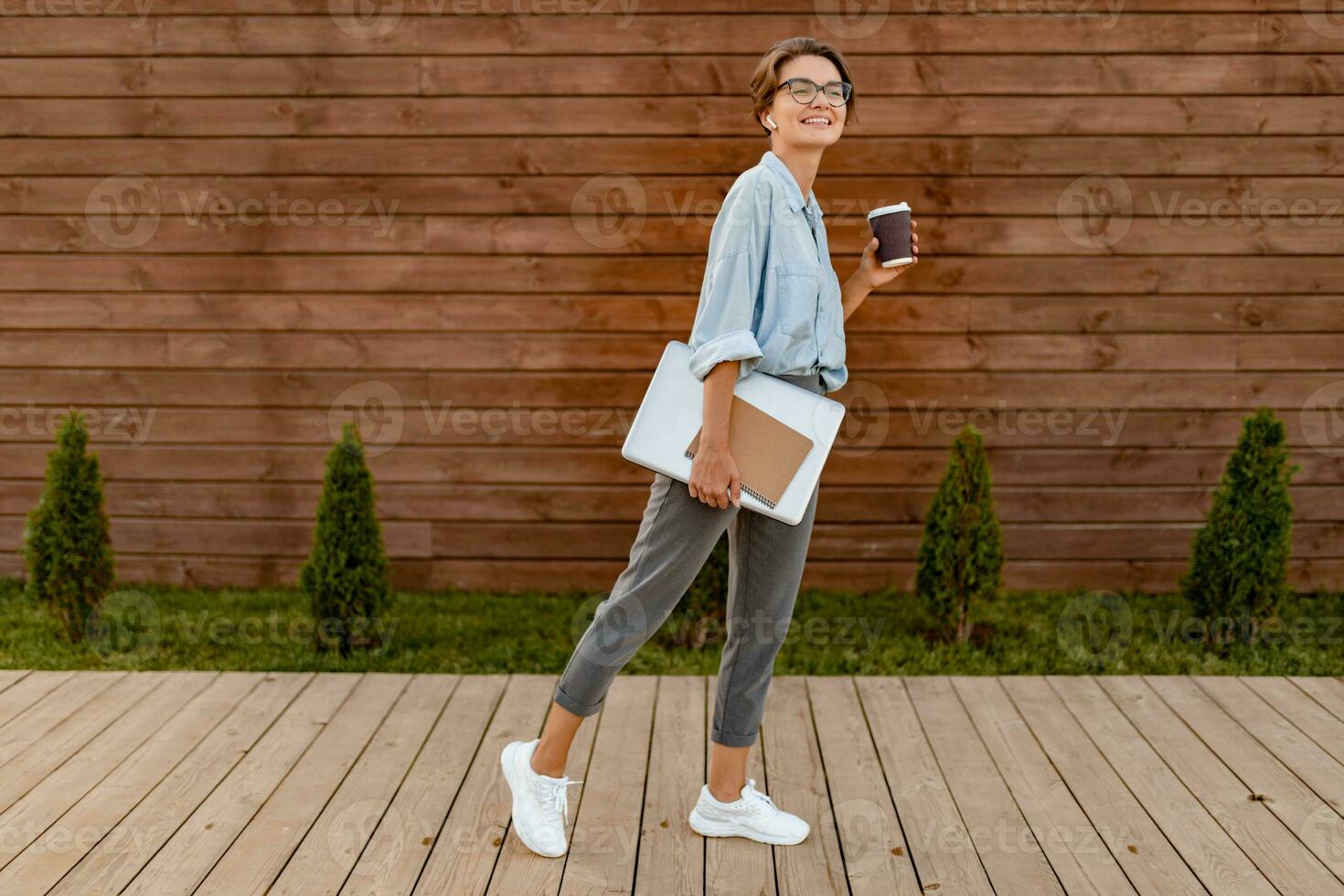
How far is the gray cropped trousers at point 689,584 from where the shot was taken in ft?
7.31

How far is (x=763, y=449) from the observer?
2164 mm

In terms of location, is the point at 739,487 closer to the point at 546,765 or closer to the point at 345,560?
the point at 546,765

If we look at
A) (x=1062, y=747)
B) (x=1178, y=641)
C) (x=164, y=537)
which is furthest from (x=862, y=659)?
(x=164, y=537)

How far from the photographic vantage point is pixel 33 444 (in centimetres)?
438

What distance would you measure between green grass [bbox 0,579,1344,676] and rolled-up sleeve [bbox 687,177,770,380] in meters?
1.68

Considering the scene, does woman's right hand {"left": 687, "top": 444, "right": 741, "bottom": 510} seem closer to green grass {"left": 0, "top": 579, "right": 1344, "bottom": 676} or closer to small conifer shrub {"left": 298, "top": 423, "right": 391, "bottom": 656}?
green grass {"left": 0, "top": 579, "right": 1344, "bottom": 676}

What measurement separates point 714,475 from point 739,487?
2.5 inches

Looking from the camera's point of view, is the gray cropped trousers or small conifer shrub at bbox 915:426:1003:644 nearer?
the gray cropped trousers

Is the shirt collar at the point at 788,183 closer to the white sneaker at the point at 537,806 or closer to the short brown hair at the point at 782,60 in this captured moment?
the short brown hair at the point at 782,60

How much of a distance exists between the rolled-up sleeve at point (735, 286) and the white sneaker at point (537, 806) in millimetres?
962

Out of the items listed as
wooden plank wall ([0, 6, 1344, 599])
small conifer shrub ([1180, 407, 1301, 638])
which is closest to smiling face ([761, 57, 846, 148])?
wooden plank wall ([0, 6, 1344, 599])

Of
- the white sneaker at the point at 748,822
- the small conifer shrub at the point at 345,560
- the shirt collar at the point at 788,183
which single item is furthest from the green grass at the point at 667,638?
the shirt collar at the point at 788,183

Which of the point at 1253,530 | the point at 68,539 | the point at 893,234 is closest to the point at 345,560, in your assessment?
the point at 68,539

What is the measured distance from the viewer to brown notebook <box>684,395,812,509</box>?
7.10ft
